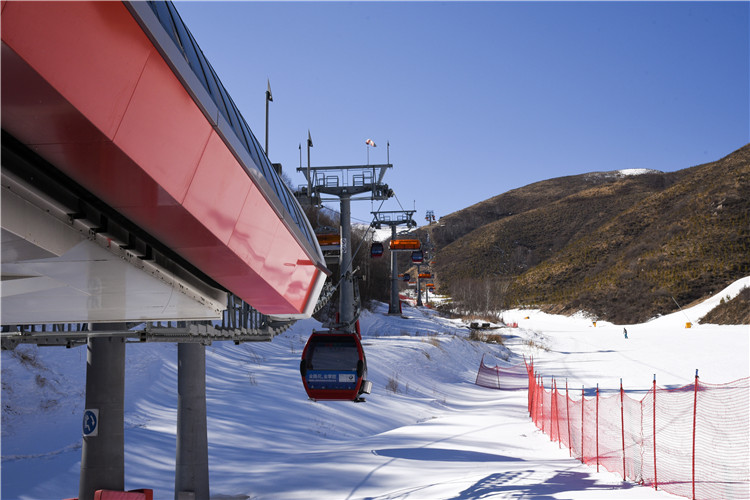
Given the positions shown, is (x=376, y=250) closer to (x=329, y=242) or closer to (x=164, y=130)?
(x=329, y=242)

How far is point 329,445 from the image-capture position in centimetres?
1773

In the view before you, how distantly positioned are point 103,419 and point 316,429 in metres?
10.0

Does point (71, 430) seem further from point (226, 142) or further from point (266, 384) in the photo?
point (226, 142)

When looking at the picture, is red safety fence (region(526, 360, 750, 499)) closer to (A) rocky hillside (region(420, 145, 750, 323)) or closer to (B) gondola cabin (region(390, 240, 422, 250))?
(B) gondola cabin (region(390, 240, 422, 250))

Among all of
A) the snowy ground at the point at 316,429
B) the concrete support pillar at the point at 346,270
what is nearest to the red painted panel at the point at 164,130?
the snowy ground at the point at 316,429

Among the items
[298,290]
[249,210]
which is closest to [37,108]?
[249,210]

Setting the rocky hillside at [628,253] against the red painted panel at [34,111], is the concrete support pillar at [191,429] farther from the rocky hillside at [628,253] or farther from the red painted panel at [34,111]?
the rocky hillside at [628,253]

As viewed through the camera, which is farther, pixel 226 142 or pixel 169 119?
pixel 226 142

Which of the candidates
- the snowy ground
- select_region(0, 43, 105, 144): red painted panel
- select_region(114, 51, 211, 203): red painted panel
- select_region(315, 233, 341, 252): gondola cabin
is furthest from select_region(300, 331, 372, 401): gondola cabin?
select_region(0, 43, 105, 144): red painted panel

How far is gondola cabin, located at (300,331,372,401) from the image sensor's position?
14.7 m

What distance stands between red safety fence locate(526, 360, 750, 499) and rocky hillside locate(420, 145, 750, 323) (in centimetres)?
5694

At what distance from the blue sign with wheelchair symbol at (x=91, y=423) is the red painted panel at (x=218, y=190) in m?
6.34

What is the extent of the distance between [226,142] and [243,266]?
84.8 inches

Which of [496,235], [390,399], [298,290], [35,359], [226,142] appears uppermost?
[496,235]
